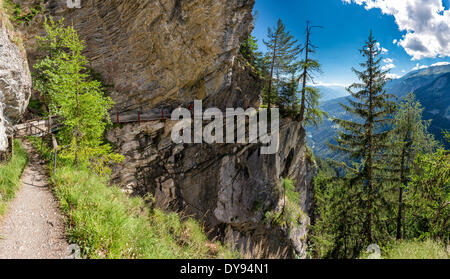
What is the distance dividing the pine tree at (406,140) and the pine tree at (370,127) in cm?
96

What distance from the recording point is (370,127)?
1096 cm

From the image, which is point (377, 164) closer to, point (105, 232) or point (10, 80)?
point (105, 232)

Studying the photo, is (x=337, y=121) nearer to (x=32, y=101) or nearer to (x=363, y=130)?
(x=363, y=130)

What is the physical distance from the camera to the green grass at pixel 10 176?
540 cm

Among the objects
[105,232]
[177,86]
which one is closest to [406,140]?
[105,232]

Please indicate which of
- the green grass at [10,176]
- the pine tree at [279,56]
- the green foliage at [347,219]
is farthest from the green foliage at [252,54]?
the green grass at [10,176]

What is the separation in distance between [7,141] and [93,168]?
3178mm

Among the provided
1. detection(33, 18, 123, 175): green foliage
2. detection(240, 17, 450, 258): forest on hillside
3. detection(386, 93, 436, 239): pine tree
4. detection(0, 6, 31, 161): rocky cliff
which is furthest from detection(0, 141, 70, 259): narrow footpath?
detection(386, 93, 436, 239): pine tree

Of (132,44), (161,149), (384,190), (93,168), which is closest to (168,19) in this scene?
(132,44)

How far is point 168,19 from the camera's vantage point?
14406 mm

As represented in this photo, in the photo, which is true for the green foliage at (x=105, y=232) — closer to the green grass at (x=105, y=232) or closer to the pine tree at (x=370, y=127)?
the green grass at (x=105, y=232)

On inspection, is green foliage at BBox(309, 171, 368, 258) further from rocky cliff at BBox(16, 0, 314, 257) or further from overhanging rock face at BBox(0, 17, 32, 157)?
overhanging rock face at BBox(0, 17, 32, 157)

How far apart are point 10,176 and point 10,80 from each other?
5.07 metres

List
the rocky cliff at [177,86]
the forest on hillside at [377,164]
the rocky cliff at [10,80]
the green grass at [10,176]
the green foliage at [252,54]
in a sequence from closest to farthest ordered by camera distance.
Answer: the green grass at [10,176] < the rocky cliff at [10,80] < the forest on hillside at [377,164] < the rocky cliff at [177,86] < the green foliage at [252,54]
